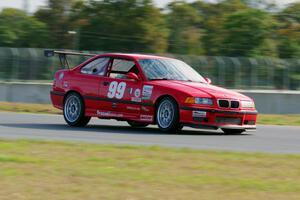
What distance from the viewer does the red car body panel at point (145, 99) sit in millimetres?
13828

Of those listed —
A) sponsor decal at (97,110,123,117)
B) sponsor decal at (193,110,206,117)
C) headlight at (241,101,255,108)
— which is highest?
headlight at (241,101,255,108)

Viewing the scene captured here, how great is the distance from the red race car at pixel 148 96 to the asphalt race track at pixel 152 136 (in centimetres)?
27

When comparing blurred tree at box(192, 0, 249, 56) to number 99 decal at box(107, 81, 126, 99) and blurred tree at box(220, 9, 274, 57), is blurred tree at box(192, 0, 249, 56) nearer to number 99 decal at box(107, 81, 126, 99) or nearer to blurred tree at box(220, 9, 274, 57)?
blurred tree at box(220, 9, 274, 57)

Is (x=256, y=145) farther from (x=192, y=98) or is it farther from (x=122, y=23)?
(x=122, y=23)

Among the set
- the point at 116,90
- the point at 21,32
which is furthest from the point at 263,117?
the point at 21,32

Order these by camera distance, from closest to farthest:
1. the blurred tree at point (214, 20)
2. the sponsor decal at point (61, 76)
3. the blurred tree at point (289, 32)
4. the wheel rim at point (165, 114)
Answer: the wheel rim at point (165, 114) < the sponsor decal at point (61, 76) < the blurred tree at point (289, 32) < the blurred tree at point (214, 20)

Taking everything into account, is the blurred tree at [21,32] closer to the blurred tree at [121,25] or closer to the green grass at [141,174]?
the blurred tree at [121,25]

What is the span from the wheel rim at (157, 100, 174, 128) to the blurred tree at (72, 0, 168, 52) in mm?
43951

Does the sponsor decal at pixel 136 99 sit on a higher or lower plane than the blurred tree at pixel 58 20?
lower

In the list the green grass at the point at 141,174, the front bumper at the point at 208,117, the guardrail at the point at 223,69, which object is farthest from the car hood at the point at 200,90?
the guardrail at the point at 223,69

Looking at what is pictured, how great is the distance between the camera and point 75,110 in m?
15.5

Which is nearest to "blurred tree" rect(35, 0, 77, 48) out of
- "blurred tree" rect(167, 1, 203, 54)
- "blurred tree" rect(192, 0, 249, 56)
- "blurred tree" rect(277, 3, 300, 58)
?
"blurred tree" rect(167, 1, 203, 54)

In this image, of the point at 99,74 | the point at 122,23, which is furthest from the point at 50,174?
the point at 122,23

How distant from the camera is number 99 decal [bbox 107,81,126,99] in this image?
1476cm
